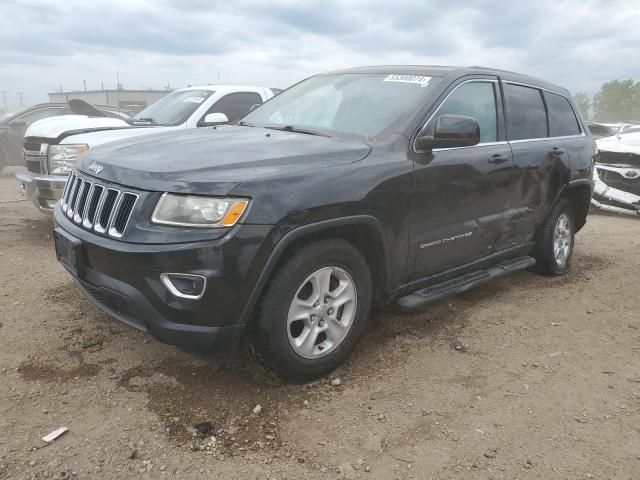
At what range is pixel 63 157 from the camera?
17.6 feet

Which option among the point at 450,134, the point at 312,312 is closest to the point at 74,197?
the point at 312,312

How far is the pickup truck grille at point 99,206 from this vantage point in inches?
105

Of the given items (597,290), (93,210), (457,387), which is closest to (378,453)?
(457,387)

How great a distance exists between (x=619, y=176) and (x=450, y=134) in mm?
7035

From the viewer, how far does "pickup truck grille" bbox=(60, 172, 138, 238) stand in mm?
2660

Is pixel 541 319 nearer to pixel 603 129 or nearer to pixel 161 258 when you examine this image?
pixel 161 258

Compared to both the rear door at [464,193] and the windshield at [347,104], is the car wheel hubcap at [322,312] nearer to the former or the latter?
the rear door at [464,193]

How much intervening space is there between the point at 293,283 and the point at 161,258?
666 millimetres

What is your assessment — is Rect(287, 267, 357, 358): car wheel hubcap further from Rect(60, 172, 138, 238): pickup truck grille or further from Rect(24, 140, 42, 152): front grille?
Rect(24, 140, 42, 152): front grille

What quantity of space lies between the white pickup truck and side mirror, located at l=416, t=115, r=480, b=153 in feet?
9.11

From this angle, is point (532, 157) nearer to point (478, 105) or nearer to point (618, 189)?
point (478, 105)


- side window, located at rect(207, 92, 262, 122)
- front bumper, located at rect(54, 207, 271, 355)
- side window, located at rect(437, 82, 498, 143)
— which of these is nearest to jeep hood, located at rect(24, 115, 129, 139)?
side window, located at rect(207, 92, 262, 122)

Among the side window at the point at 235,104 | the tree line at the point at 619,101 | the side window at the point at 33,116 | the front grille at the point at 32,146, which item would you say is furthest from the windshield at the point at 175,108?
the tree line at the point at 619,101

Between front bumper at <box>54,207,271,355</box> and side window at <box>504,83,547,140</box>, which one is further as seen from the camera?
side window at <box>504,83,547,140</box>
